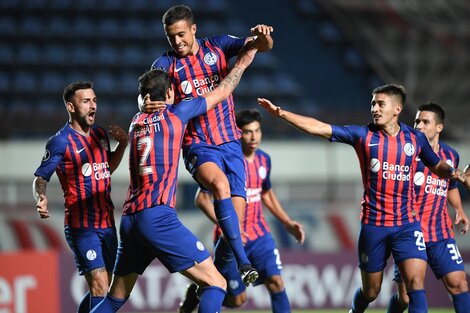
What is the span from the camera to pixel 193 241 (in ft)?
17.2

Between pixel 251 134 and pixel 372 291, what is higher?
pixel 251 134

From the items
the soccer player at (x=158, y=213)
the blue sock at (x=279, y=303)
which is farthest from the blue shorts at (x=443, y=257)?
the soccer player at (x=158, y=213)

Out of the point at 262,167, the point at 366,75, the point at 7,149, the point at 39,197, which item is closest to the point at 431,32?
the point at 366,75

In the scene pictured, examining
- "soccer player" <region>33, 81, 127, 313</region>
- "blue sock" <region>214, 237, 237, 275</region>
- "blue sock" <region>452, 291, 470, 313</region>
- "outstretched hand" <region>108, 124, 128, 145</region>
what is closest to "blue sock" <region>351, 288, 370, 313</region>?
"blue sock" <region>452, 291, 470, 313</region>

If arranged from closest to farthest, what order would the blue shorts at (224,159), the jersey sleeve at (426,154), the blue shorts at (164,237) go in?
1. the blue shorts at (164,237)
2. the blue shorts at (224,159)
3. the jersey sleeve at (426,154)

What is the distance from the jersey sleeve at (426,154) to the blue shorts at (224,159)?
1.30 m

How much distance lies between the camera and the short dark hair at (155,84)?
5.41 m

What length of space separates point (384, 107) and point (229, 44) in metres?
1.19

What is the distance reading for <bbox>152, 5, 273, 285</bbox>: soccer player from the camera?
5832 mm

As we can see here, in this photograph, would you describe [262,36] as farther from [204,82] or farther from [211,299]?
[211,299]

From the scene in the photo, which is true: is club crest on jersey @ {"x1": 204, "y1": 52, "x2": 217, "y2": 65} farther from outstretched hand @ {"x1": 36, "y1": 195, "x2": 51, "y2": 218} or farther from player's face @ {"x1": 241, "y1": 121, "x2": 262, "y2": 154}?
outstretched hand @ {"x1": 36, "y1": 195, "x2": 51, "y2": 218}

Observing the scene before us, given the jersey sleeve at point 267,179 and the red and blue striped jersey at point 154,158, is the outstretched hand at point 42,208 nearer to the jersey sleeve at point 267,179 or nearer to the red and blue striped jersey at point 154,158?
the red and blue striped jersey at point 154,158

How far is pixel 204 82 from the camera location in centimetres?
610

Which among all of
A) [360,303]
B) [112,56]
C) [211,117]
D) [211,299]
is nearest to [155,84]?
[211,117]
